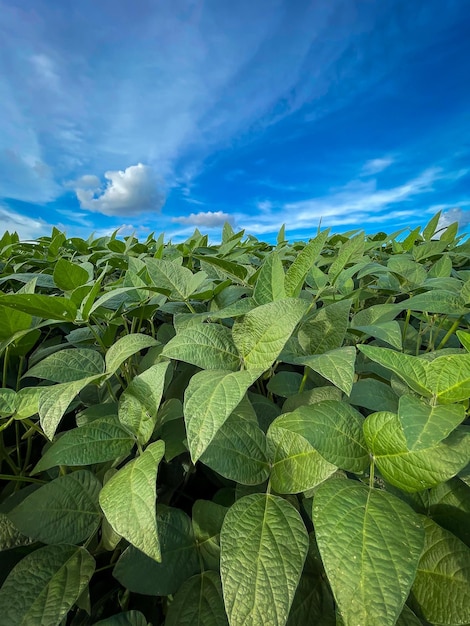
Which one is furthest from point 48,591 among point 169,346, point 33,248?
point 33,248

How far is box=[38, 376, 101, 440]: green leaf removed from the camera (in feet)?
1.68

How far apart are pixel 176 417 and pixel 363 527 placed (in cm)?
28

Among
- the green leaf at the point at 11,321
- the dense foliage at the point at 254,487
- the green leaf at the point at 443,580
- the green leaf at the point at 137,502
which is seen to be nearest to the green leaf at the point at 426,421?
the dense foliage at the point at 254,487

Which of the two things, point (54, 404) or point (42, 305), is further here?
point (42, 305)

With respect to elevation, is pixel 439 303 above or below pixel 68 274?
below

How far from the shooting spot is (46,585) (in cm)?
52

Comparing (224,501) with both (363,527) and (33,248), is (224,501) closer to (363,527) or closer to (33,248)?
(363,527)

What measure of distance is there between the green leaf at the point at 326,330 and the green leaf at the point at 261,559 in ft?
0.88

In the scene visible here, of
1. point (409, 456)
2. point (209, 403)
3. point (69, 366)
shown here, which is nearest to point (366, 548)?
point (409, 456)

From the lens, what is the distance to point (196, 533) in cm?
56

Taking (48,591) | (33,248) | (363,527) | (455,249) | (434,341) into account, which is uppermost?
→ (33,248)

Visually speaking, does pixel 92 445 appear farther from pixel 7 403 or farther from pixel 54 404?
pixel 7 403

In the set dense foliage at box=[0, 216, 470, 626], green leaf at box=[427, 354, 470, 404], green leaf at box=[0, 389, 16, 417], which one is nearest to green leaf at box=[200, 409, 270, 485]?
dense foliage at box=[0, 216, 470, 626]

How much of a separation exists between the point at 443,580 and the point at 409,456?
164 mm
